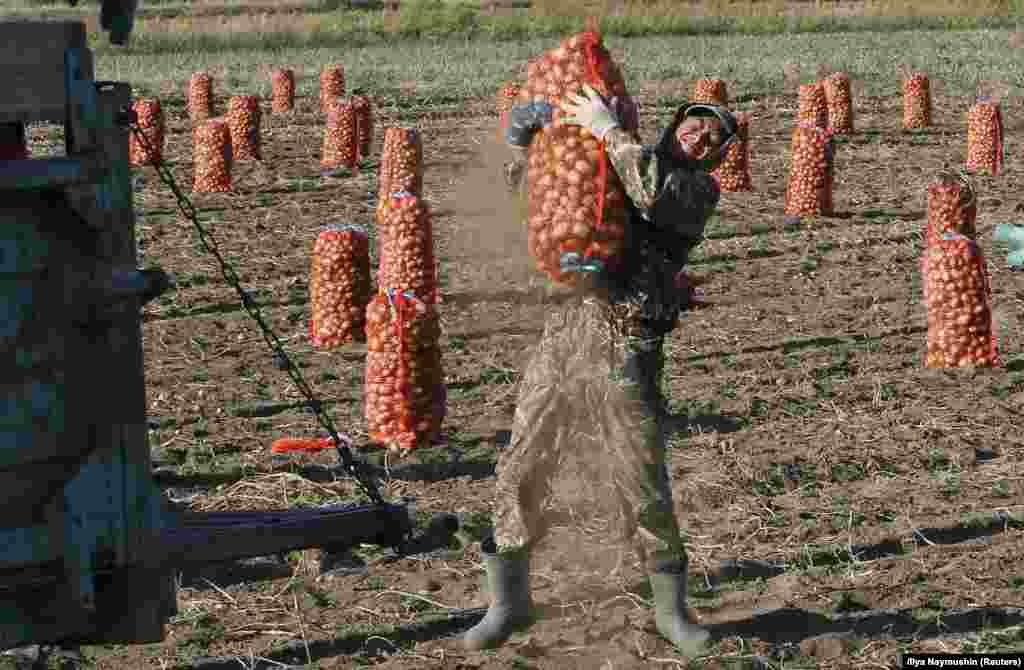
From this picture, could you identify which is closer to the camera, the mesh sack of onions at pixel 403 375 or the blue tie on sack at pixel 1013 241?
the mesh sack of onions at pixel 403 375

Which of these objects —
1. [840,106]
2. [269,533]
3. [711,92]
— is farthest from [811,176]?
[269,533]

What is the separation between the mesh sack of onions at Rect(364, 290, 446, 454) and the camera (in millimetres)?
7574

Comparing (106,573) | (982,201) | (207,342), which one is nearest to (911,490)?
(106,573)

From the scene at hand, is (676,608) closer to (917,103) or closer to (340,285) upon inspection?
(340,285)

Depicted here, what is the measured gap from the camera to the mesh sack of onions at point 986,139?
1606cm

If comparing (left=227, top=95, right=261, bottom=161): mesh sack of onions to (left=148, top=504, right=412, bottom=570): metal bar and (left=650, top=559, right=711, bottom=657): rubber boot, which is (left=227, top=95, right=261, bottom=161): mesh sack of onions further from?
(left=650, top=559, right=711, bottom=657): rubber boot

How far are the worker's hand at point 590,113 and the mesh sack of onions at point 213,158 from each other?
34.0 ft

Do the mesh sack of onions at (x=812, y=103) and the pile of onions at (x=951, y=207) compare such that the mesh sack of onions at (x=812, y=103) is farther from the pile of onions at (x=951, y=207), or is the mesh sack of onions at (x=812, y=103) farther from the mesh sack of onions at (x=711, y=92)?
the pile of onions at (x=951, y=207)

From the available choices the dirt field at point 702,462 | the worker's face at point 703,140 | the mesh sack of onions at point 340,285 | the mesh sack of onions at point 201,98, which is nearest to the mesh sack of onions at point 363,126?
the mesh sack of onions at point 201,98

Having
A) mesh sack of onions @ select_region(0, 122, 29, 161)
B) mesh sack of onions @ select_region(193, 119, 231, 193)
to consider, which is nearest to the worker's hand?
mesh sack of onions @ select_region(0, 122, 29, 161)

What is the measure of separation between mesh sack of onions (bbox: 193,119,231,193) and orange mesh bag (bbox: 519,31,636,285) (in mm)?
10241

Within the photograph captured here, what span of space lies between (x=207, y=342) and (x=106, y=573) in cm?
571

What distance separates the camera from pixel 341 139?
16.8 m

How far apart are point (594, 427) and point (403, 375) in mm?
2498
